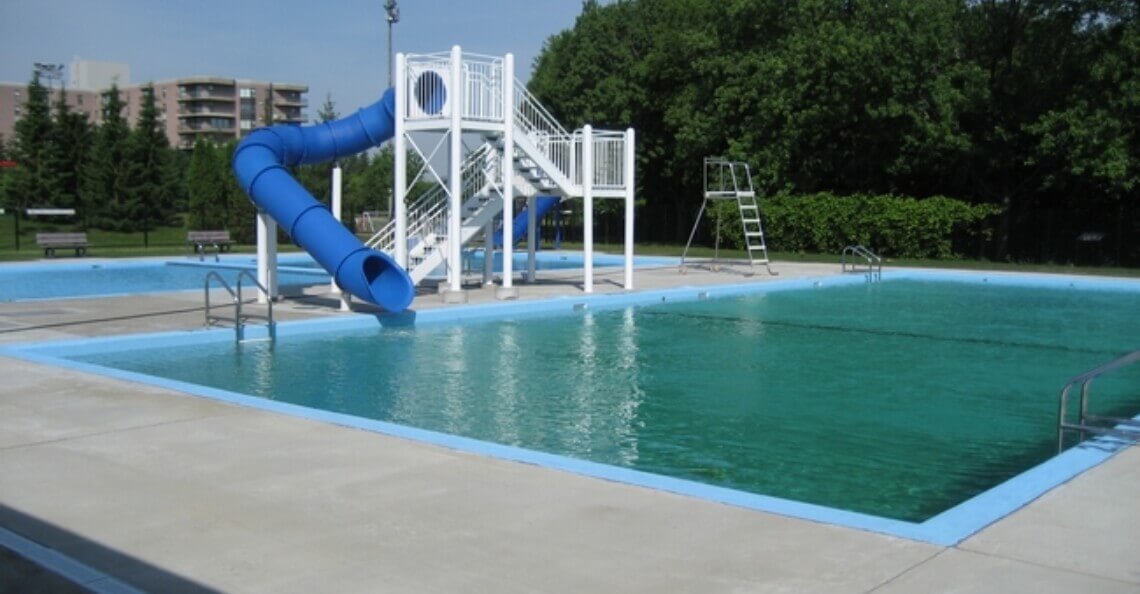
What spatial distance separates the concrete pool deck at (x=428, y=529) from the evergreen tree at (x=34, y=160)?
49282 millimetres

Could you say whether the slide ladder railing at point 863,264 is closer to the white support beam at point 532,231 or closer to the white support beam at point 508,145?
the white support beam at point 532,231

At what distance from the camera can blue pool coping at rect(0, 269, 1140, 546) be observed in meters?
6.19

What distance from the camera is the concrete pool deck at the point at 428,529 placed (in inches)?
204

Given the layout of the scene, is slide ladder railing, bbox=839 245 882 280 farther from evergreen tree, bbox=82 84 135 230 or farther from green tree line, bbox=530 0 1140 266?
evergreen tree, bbox=82 84 135 230

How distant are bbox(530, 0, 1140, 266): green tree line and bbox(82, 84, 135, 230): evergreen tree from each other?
75.4 feet

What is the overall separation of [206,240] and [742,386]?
2593 centimetres

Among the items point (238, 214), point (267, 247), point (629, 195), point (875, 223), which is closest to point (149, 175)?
point (238, 214)

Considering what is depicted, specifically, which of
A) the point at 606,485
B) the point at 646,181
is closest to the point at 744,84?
the point at 646,181

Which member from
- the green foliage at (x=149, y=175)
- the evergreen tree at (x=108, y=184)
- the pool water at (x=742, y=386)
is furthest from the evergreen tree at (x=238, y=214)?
the pool water at (x=742, y=386)

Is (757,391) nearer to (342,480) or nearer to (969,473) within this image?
(969,473)

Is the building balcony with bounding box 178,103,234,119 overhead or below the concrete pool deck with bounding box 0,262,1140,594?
overhead

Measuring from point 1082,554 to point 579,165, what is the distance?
17.9 meters

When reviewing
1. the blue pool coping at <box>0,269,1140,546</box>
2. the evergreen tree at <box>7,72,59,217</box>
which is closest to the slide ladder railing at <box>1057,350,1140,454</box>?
the blue pool coping at <box>0,269,1140,546</box>

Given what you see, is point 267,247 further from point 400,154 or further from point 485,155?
point 485,155
